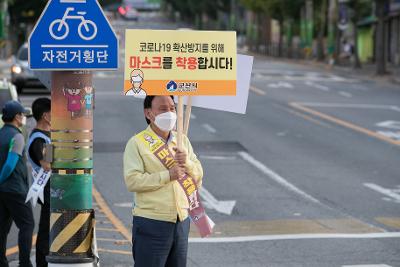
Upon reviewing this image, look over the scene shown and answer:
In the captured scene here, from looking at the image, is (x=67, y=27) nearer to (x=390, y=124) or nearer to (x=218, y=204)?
(x=218, y=204)

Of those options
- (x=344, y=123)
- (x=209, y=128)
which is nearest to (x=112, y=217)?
(x=209, y=128)

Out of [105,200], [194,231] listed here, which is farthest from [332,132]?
[194,231]

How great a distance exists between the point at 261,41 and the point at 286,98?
224 ft

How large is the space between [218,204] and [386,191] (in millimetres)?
3284

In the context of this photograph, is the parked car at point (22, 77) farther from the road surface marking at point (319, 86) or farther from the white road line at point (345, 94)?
the road surface marking at point (319, 86)

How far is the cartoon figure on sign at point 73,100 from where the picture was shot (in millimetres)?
8578

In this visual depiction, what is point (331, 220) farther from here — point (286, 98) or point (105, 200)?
point (286, 98)

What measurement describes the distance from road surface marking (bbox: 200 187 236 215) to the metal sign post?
7891mm

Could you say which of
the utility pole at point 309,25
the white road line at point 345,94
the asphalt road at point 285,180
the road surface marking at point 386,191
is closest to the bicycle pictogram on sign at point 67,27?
the asphalt road at point 285,180

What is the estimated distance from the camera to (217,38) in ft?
26.9

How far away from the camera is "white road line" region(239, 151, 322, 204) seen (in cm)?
1817

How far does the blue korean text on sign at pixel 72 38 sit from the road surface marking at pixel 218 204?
8.21 m

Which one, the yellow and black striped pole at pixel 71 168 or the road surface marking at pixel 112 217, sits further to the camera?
the road surface marking at pixel 112 217

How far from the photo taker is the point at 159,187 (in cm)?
789
